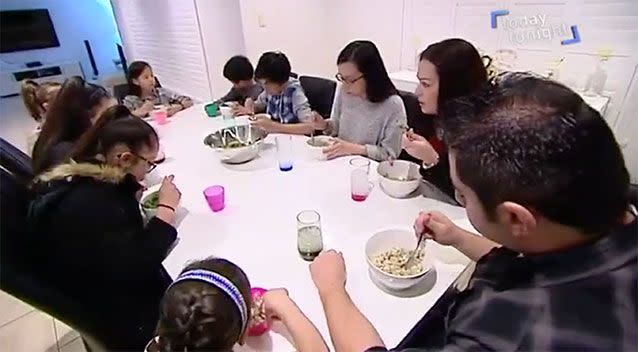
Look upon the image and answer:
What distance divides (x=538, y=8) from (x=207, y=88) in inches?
121

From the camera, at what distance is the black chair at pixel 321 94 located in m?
2.52

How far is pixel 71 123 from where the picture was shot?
1.51 m

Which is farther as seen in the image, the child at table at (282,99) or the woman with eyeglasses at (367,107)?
the child at table at (282,99)

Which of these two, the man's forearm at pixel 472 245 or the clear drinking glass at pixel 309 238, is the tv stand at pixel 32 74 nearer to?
the clear drinking glass at pixel 309 238

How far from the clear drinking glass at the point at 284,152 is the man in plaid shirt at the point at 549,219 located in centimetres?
100

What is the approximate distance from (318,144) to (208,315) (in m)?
1.18

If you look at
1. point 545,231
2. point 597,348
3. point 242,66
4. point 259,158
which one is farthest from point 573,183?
point 242,66

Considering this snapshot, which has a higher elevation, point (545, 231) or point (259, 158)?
point (545, 231)

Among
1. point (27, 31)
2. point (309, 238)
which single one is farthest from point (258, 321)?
point (27, 31)

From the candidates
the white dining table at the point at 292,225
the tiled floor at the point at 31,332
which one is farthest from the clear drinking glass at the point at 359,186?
the tiled floor at the point at 31,332

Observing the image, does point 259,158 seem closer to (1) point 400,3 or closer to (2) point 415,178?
(2) point 415,178

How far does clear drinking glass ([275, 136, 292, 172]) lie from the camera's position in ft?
4.91

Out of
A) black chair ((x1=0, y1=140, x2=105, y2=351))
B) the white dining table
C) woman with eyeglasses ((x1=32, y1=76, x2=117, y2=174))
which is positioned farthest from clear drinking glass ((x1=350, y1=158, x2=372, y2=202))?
woman with eyeglasses ((x1=32, y1=76, x2=117, y2=174))

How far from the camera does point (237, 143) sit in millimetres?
1653
